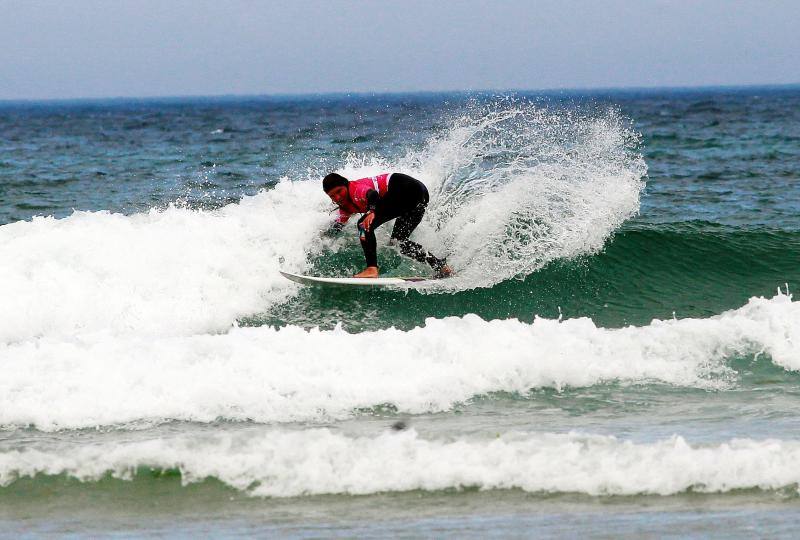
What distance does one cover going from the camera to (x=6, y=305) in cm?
900

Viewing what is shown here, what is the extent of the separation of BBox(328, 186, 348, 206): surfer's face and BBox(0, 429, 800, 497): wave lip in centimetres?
372

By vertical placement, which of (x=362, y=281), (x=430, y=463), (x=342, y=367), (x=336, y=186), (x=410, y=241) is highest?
(x=336, y=186)

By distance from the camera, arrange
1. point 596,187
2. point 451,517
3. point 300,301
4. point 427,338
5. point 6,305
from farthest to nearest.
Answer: point 596,187, point 300,301, point 6,305, point 427,338, point 451,517

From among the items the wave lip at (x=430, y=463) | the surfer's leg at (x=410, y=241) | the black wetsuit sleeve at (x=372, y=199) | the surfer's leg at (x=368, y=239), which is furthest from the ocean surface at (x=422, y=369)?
the black wetsuit sleeve at (x=372, y=199)

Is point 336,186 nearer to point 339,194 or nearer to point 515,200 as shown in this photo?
point 339,194

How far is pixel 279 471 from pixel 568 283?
5.54 m

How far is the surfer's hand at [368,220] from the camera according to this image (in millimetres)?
9180

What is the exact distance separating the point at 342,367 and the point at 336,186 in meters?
2.62

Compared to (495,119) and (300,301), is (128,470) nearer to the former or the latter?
(300,301)

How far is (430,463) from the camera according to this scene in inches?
216

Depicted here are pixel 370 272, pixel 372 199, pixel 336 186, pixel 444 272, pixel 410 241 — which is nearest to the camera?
pixel 336 186

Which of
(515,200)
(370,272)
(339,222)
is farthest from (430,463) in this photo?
(515,200)

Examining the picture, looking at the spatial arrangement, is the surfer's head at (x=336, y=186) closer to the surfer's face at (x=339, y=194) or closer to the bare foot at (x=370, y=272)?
the surfer's face at (x=339, y=194)

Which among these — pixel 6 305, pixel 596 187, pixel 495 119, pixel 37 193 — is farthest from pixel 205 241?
pixel 37 193
